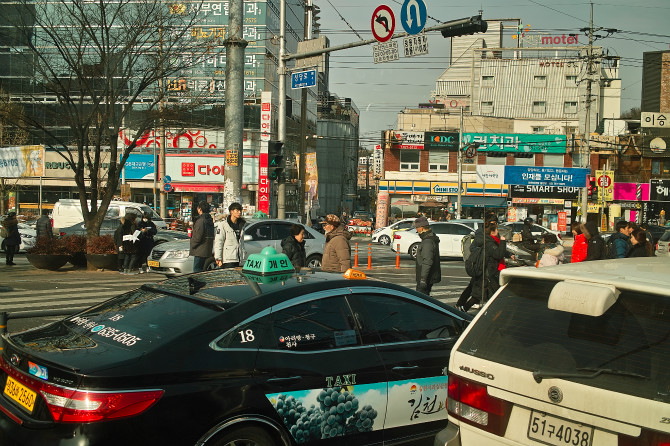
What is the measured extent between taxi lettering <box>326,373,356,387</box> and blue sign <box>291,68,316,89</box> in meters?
14.1

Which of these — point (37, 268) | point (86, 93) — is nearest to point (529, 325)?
point (37, 268)

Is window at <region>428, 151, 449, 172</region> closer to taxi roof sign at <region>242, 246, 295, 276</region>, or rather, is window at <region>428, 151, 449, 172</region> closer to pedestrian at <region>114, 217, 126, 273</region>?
pedestrian at <region>114, 217, 126, 273</region>

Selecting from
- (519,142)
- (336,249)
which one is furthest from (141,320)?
(519,142)

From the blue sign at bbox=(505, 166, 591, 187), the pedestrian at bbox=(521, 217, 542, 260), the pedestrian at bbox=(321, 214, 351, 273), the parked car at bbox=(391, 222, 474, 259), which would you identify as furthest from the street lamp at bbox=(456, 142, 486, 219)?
the pedestrian at bbox=(321, 214, 351, 273)

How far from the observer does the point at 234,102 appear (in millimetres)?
14688

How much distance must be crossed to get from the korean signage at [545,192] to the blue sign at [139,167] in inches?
1192

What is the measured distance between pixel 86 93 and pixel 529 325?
18.7m

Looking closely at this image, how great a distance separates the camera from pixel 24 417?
3639 millimetres

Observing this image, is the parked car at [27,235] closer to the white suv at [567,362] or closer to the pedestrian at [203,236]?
the pedestrian at [203,236]

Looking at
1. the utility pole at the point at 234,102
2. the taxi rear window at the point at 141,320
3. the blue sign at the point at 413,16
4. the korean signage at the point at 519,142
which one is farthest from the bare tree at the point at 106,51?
the korean signage at the point at 519,142

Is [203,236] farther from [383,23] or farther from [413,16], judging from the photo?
[413,16]

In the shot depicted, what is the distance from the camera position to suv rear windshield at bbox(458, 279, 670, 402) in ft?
9.28

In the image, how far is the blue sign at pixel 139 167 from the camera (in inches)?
2057

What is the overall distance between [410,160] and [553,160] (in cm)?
1187
